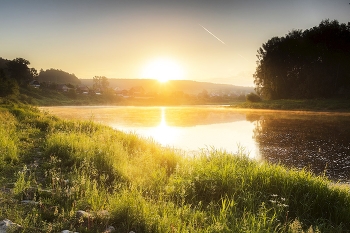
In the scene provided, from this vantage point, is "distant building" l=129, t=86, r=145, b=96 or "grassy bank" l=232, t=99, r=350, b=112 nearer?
"grassy bank" l=232, t=99, r=350, b=112

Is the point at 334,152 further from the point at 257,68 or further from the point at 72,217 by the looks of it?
the point at 257,68

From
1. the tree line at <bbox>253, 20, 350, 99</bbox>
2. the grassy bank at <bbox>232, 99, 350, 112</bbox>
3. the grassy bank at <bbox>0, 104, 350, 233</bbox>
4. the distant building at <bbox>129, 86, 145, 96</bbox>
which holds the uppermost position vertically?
the tree line at <bbox>253, 20, 350, 99</bbox>

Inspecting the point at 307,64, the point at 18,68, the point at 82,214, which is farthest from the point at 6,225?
the point at 18,68

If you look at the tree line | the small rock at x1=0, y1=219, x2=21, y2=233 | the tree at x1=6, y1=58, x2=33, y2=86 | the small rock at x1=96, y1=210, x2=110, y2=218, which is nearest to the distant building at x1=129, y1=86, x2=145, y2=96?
the tree at x1=6, y1=58, x2=33, y2=86

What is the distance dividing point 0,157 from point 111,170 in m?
3.22

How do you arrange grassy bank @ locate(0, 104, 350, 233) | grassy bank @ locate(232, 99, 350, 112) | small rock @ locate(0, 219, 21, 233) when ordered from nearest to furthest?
small rock @ locate(0, 219, 21, 233)
grassy bank @ locate(0, 104, 350, 233)
grassy bank @ locate(232, 99, 350, 112)

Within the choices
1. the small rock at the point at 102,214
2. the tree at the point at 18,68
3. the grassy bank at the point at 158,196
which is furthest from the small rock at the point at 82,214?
the tree at the point at 18,68

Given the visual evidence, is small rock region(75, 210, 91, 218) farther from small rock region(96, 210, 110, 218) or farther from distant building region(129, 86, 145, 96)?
distant building region(129, 86, 145, 96)

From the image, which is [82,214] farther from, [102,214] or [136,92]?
[136,92]

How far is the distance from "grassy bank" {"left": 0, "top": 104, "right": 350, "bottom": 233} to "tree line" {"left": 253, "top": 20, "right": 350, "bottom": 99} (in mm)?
47696

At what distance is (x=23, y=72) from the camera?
3984 inches

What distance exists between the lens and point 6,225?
4379 millimetres

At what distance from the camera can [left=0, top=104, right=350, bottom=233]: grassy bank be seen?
4.88 metres

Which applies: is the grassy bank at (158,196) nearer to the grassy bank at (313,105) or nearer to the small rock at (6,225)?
the small rock at (6,225)
